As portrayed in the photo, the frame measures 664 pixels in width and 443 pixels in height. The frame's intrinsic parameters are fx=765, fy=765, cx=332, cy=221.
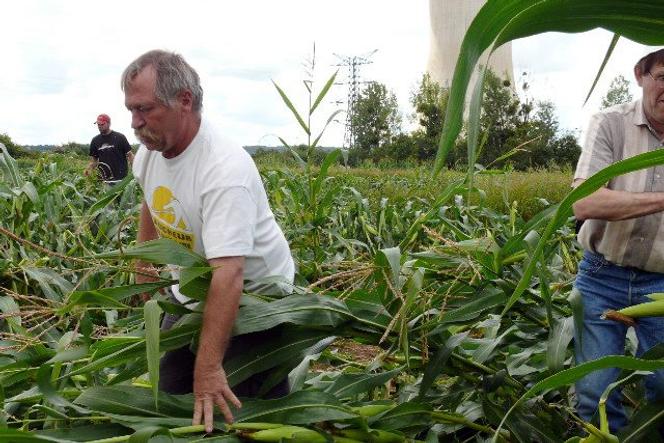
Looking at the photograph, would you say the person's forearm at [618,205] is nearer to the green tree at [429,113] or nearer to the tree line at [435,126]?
the tree line at [435,126]

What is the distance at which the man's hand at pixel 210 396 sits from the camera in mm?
1457

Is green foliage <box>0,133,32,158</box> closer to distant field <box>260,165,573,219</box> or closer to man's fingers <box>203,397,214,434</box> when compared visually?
distant field <box>260,165,573,219</box>

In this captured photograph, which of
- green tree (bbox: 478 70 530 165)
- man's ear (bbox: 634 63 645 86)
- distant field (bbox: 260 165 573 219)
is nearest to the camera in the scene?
man's ear (bbox: 634 63 645 86)

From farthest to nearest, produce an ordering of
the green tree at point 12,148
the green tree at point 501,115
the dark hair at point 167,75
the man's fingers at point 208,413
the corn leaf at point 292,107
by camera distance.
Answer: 1. the green tree at point 501,115
2. the green tree at point 12,148
3. the corn leaf at point 292,107
4. the dark hair at point 167,75
5. the man's fingers at point 208,413

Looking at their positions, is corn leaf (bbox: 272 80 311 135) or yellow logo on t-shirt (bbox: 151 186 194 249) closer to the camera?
yellow logo on t-shirt (bbox: 151 186 194 249)

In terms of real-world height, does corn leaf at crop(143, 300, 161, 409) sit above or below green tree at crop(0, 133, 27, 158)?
below

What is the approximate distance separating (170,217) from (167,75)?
15.0 inches

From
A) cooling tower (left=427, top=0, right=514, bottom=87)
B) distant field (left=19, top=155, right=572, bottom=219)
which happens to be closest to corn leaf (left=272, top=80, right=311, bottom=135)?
distant field (left=19, top=155, right=572, bottom=219)

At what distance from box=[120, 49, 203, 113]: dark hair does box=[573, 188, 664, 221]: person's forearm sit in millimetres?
1089

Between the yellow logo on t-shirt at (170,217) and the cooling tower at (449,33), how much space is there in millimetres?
40751

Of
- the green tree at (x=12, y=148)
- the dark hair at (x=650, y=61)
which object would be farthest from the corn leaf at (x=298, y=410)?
the green tree at (x=12, y=148)

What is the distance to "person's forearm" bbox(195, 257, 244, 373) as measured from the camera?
159 cm

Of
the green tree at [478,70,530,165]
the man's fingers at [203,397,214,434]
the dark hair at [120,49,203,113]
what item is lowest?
the man's fingers at [203,397,214,434]

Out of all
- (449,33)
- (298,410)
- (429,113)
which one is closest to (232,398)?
(298,410)
